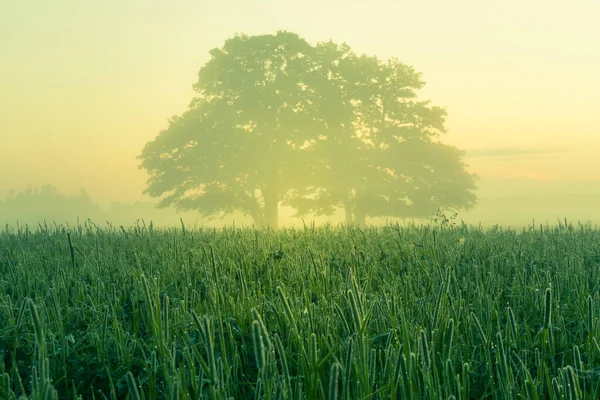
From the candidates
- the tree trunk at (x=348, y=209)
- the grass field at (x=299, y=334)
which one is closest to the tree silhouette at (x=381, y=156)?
the tree trunk at (x=348, y=209)

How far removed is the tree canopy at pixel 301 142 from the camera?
34.4 metres

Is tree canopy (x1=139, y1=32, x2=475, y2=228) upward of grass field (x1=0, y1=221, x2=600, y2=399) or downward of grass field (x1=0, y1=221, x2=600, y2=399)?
upward

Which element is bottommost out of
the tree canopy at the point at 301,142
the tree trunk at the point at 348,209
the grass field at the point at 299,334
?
the grass field at the point at 299,334

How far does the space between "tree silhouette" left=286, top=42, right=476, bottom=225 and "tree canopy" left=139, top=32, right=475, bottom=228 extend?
7cm

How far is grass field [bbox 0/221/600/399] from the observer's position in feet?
6.26

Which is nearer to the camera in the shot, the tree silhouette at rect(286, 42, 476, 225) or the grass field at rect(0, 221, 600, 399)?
the grass field at rect(0, 221, 600, 399)

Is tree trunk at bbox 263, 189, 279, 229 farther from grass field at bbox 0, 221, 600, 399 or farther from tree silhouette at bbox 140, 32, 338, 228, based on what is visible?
grass field at bbox 0, 221, 600, 399

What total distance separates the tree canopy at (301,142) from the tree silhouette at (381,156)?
0.22 feet

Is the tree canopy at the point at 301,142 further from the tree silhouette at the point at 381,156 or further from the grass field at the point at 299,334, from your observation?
the grass field at the point at 299,334

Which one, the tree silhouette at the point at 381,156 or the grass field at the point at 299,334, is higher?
the tree silhouette at the point at 381,156

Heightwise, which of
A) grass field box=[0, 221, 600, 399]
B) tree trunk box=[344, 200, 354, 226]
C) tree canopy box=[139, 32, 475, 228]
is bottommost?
grass field box=[0, 221, 600, 399]

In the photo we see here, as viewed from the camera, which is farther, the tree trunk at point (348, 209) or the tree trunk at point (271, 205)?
the tree trunk at point (348, 209)

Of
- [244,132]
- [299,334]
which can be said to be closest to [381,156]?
[244,132]

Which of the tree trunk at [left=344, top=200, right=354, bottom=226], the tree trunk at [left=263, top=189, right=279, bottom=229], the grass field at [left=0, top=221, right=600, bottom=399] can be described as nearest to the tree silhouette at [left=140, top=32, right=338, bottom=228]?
the tree trunk at [left=263, top=189, right=279, bottom=229]
